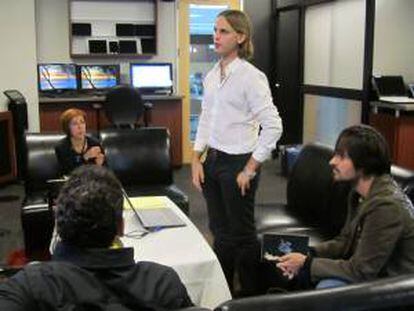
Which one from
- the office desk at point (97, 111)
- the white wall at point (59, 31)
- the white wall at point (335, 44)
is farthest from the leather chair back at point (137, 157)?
the white wall at point (59, 31)

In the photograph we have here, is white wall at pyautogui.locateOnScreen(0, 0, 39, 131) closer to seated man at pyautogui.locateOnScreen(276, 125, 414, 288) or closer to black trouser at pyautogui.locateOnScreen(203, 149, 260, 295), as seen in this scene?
black trouser at pyautogui.locateOnScreen(203, 149, 260, 295)

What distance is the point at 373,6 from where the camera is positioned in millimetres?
5598

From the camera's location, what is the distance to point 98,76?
6613mm

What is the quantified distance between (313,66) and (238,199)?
4713 mm

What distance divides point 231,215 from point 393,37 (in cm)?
435

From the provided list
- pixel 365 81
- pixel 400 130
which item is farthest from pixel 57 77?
pixel 400 130

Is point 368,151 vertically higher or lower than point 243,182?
higher

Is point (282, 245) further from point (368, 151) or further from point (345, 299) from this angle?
point (345, 299)

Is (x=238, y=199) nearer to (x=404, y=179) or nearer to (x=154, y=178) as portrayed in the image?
(x=404, y=179)

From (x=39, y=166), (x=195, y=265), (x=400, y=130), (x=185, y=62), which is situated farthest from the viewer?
(x=185, y=62)

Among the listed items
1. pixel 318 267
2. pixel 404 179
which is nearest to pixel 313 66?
pixel 404 179

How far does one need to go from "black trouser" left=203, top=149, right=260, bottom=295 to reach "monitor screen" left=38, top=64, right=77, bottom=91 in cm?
418

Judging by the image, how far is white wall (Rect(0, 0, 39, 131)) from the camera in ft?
19.4

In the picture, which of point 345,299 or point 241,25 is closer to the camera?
point 345,299
